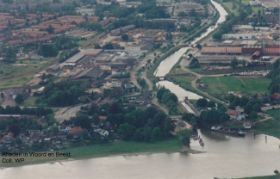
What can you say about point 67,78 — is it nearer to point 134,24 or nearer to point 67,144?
point 67,144

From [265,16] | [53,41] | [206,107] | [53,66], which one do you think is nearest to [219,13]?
[265,16]

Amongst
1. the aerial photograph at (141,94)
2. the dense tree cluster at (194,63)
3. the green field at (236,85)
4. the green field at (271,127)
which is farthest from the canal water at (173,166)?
the dense tree cluster at (194,63)

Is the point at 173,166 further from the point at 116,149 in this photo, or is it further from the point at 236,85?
the point at 236,85

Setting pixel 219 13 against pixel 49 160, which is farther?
pixel 219 13

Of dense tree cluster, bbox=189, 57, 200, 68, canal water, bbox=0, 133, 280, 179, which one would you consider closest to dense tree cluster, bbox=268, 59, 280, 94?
dense tree cluster, bbox=189, 57, 200, 68

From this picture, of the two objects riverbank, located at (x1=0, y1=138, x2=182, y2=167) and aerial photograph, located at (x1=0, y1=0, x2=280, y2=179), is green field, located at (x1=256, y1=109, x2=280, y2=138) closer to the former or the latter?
aerial photograph, located at (x1=0, y1=0, x2=280, y2=179)

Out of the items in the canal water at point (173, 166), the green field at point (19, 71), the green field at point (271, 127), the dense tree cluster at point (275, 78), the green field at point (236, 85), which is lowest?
the canal water at point (173, 166)

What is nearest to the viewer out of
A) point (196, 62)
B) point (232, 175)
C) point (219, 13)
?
point (232, 175)

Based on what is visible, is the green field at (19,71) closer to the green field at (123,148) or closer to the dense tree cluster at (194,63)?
the dense tree cluster at (194,63)
